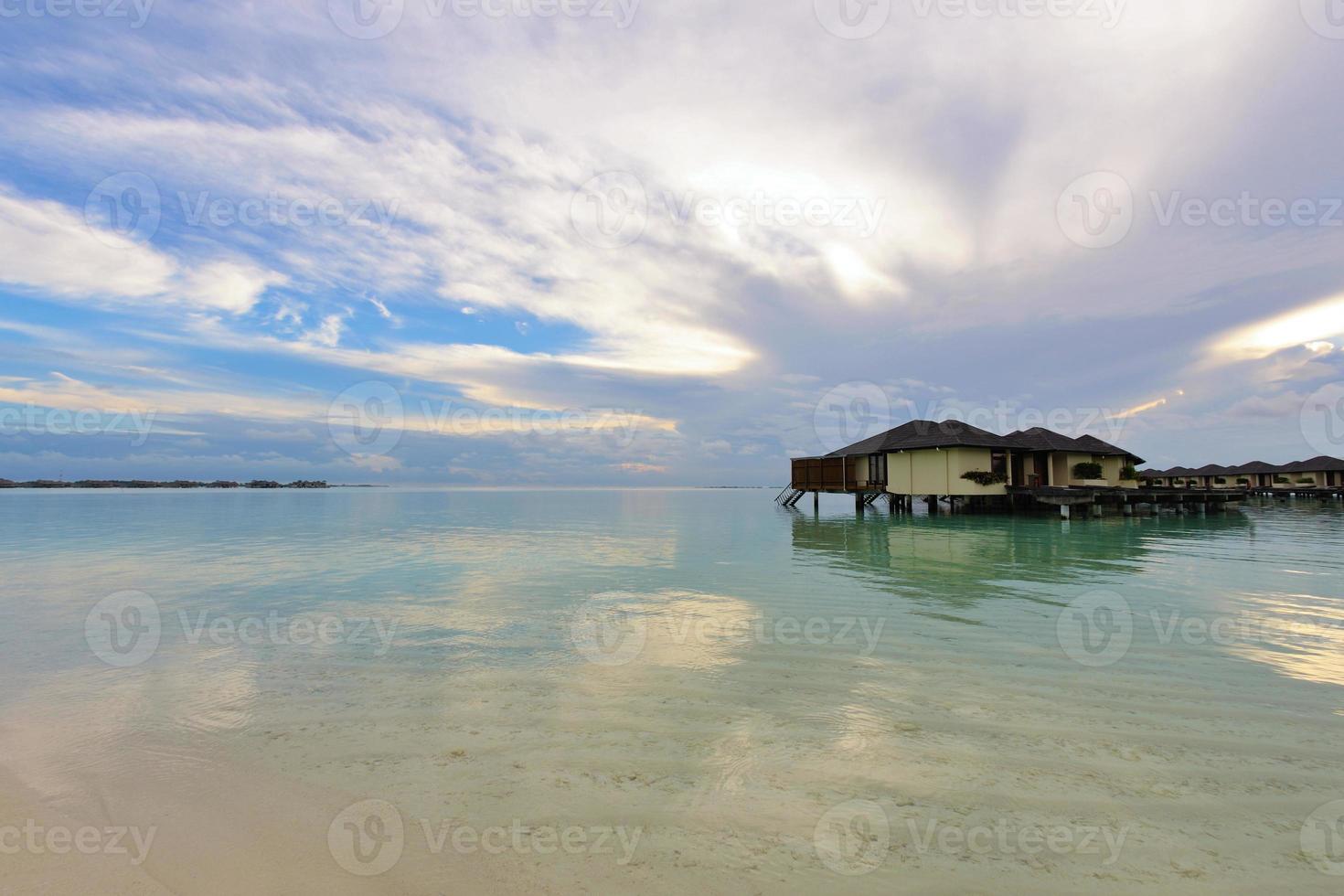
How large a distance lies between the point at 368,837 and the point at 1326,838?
5.67 metres

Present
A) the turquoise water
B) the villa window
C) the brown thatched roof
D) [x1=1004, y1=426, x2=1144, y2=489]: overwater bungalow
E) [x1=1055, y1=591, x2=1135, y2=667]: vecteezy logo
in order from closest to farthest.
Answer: the turquoise water → [x1=1055, y1=591, x2=1135, y2=667]: vecteezy logo → the brown thatched roof → the villa window → [x1=1004, y1=426, x2=1144, y2=489]: overwater bungalow

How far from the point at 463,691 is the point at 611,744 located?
2178mm

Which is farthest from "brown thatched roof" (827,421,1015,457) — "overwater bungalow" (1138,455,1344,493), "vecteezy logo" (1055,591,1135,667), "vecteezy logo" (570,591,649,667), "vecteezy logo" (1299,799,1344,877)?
"overwater bungalow" (1138,455,1344,493)

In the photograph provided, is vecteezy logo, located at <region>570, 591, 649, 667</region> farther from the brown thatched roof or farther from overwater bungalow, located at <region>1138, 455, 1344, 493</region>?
overwater bungalow, located at <region>1138, 455, 1344, 493</region>

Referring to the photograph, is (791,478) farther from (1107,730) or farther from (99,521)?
(99,521)

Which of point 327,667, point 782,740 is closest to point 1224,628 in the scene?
point 782,740

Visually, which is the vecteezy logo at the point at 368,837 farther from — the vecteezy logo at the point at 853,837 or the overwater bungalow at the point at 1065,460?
the overwater bungalow at the point at 1065,460

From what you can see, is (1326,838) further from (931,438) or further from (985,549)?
(931,438)

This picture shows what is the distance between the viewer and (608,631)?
882cm

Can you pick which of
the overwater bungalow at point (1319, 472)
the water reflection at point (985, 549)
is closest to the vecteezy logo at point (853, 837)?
the water reflection at point (985, 549)

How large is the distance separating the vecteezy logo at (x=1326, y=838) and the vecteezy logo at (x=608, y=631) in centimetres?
561

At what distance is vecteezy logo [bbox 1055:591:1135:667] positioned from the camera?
7309 millimetres

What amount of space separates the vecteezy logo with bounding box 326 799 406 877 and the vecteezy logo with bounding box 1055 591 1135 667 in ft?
23.9

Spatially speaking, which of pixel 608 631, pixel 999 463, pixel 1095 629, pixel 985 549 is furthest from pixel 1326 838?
pixel 999 463
